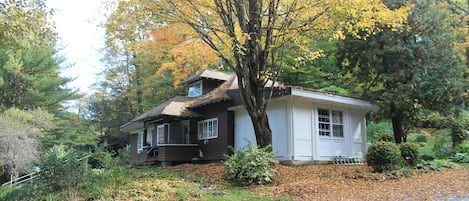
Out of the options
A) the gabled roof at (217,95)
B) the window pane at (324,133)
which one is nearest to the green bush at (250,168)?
the window pane at (324,133)

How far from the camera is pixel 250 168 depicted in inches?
380

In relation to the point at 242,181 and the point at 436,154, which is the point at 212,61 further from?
the point at 436,154

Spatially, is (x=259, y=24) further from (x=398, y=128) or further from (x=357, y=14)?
(x=398, y=128)

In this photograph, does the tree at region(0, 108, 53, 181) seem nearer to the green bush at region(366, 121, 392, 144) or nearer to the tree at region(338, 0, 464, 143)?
the tree at region(338, 0, 464, 143)

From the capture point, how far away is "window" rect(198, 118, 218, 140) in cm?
1716

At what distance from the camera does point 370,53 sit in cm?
1600

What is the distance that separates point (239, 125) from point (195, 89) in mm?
4371

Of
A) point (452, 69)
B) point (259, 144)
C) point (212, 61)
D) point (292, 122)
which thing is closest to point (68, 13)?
point (212, 61)

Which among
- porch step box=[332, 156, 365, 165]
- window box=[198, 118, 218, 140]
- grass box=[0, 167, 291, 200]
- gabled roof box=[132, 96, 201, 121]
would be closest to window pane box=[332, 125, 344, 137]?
porch step box=[332, 156, 365, 165]

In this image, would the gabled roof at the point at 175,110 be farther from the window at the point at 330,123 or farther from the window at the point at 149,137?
the window at the point at 330,123

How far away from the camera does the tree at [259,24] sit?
10281 mm

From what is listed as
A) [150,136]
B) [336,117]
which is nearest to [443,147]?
[336,117]

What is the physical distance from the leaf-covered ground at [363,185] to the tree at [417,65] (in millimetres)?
4510

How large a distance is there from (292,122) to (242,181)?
15.7 feet
